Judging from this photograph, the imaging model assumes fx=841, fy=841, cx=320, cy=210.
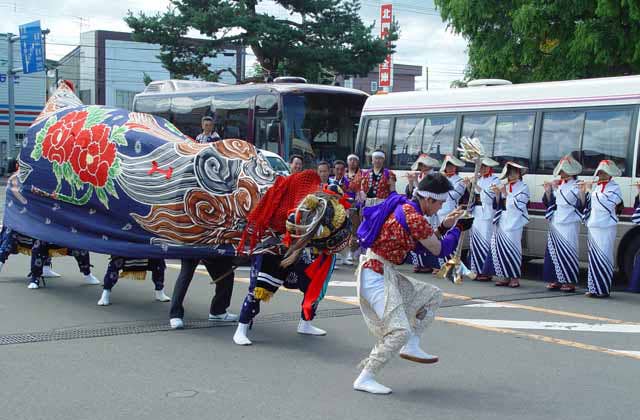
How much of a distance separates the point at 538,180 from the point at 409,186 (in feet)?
7.12

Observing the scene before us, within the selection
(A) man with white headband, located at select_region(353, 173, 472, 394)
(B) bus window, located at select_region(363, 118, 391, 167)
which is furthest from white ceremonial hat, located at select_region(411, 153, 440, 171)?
(A) man with white headband, located at select_region(353, 173, 472, 394)

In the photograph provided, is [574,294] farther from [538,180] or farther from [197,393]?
[197,393]

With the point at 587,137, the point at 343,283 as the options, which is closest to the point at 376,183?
the point at 343,283

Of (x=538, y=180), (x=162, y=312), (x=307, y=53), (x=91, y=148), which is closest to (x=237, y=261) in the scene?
(x=162, y=312)

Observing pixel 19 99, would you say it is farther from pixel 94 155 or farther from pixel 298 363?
pixel 298 363

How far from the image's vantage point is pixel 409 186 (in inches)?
533

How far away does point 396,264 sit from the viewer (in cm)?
618

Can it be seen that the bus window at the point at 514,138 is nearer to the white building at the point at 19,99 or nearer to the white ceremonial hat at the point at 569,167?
the white ceremonial hat at the point at 569,167

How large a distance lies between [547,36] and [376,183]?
7.36m

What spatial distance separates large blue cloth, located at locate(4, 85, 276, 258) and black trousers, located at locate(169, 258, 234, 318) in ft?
0.83

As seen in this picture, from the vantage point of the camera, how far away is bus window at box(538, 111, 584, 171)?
39.0 feet

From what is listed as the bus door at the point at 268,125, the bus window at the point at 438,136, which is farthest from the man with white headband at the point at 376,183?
the bus door at the point at 268,125

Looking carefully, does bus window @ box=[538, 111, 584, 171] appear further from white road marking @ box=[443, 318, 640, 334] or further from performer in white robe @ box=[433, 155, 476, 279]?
white road marking @ box=[443, 318, 640, 334]

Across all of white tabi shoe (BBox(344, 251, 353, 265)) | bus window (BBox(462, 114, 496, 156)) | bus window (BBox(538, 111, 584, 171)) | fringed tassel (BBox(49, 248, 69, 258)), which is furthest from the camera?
white tabi shoe (BBox(344, 251, 353, 265))
